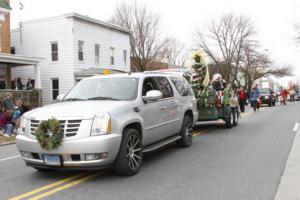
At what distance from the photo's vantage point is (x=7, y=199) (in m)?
5.33

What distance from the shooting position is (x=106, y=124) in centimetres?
592

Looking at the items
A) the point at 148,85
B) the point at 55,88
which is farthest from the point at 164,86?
the point at 55,88

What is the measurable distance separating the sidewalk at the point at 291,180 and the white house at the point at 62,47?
19.5m

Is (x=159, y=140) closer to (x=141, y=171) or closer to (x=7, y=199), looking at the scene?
(x=141, y=171)

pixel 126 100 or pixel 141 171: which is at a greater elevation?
pixel 126 100

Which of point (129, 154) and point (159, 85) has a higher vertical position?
point (159, 85)

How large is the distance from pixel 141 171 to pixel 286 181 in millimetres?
2510

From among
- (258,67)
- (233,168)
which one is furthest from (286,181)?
(258,67)

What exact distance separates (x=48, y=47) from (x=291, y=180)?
75.7ft

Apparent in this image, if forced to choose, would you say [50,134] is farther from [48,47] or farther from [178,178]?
[48,47]

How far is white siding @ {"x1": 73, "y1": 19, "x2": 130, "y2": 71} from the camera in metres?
25.9

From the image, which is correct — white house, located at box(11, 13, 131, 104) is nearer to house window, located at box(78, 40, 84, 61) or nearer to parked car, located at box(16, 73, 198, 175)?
house window, located at box(78, 40, 84, 61)

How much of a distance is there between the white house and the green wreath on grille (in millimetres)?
19278

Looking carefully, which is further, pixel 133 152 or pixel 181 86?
pixel 181 86
